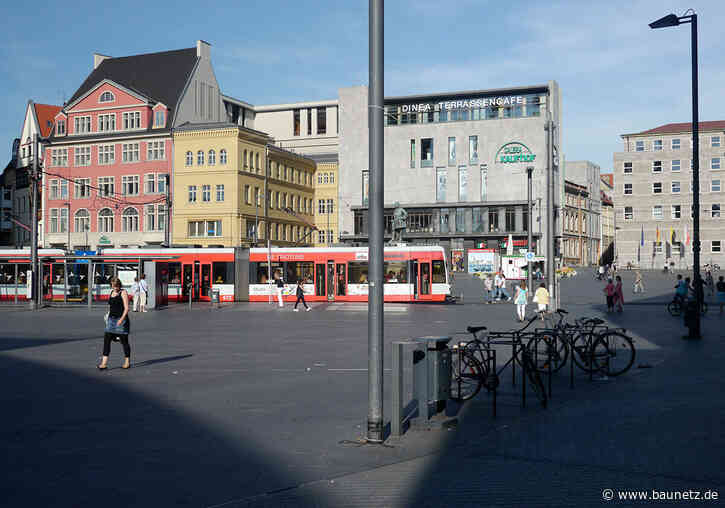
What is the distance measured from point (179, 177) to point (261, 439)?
6944 cm

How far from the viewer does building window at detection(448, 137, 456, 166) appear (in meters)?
90.9

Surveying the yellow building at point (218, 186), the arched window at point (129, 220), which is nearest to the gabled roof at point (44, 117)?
the arched window at point (129, 220)

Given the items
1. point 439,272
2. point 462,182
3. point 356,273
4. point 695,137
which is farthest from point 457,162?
point 695,137

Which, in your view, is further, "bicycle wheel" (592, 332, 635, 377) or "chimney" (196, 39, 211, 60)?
"chimney" (196, 39, 211, 60)

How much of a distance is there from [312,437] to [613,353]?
708 centimetres

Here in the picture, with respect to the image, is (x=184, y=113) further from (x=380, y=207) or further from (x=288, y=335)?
(x=380, y=207)

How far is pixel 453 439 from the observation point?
877 cm

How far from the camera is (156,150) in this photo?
75.6 meters

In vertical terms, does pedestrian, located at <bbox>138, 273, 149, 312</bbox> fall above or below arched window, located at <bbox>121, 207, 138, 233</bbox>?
below

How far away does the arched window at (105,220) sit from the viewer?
252 ft

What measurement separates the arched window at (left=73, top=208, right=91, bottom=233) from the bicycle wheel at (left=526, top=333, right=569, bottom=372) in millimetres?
71409

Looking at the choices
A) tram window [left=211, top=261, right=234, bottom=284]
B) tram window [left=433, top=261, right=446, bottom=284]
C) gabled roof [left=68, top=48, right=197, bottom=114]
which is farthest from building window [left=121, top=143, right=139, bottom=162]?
tram window [left=433, top=261, right=446, bottom=284]

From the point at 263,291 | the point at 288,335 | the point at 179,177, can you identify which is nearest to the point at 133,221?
the point at 179,177

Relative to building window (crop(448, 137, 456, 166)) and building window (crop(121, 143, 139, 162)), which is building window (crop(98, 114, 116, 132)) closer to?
building window (crop(121, 143, 139, 162))
